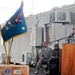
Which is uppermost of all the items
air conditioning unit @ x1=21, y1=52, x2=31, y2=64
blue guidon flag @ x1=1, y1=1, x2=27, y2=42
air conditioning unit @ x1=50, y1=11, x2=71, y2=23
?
air conditioning unit @ x1=50, y1=11, x2=71, y2=23

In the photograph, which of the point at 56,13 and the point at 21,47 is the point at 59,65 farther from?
the point at 21,47

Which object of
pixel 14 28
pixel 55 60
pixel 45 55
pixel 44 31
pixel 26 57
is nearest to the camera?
pixel 14 28

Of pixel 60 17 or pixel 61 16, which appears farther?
pixel 60 17

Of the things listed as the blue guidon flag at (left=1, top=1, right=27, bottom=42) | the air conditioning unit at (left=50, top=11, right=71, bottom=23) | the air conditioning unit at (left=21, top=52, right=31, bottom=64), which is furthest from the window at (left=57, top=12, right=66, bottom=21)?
the blue guidon flag at (left=1, top=1, right=27, bottom=42)

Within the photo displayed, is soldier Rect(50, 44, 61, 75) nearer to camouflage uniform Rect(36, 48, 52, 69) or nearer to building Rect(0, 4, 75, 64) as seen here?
camouflage uniform Rect(36, 48, 52, 69)

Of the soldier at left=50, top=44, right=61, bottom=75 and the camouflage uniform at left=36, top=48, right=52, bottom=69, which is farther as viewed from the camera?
the camouflage uniform at left=36, top=48, right=52, bottom=69

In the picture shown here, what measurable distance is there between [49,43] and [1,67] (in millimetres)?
5153

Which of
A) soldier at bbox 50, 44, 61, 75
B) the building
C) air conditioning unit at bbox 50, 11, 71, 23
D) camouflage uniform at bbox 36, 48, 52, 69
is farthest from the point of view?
air conditioning unit at bbox 50, 11, 71, 23

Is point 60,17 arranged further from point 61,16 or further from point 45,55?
point 45,55

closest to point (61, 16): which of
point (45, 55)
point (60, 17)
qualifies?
point (60, 17)

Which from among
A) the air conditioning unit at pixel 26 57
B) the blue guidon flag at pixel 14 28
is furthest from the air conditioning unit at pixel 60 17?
the blue guidon flag at pixel 14 28

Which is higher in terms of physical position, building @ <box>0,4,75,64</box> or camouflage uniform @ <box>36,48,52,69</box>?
building @ <box>0,4,75,64</box>

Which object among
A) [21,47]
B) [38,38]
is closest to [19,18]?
[38,38]

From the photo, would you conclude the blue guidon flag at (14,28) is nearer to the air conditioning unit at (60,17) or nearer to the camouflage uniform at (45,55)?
the camouflage uniform at (45,55)
